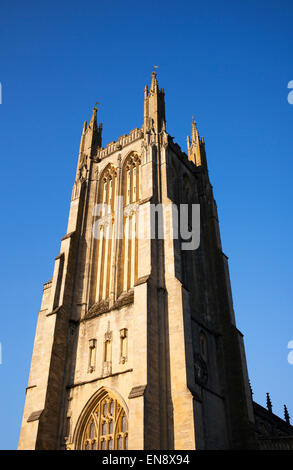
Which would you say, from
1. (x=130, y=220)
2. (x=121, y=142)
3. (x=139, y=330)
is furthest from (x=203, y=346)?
(x=121, y=142)

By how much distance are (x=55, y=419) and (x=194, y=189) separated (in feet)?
59.6

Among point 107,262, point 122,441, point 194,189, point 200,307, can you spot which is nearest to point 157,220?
point 107,262

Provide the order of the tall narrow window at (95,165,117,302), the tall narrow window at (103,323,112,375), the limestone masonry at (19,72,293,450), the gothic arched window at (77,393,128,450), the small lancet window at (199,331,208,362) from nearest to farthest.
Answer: the limestone masonry at (19,72,293,450) < the gothic arched window at (77,393,128,450) < the tall narrow window at (103,323,112,375) < the small lancet window at (199,331,208,362) < the tall narrow window at (95,165,117,302)

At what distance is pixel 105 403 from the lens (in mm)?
20703

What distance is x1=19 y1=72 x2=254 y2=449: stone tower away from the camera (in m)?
19.0

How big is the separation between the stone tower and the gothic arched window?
0.17 feet

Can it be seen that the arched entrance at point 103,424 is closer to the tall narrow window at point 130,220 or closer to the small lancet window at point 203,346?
the small lancet window at point 203,346

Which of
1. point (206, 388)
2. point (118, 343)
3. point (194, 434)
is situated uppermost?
point (118, 343)

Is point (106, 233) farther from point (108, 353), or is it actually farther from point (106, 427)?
point (106, 427)

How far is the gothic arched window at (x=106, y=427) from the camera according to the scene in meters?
19.4

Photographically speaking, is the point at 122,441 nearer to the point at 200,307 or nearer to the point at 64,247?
the point at 200,307

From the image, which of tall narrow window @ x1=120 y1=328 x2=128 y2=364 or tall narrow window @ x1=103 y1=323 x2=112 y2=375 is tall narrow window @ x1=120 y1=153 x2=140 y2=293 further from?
tall narrow window @ x1=120 y1=328 x2=128 y2=364

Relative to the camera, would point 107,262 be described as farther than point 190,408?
Yes

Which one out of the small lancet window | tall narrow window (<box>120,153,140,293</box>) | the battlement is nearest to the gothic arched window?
the small lancet window
